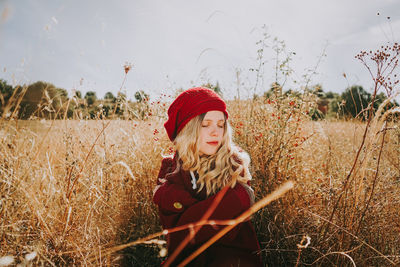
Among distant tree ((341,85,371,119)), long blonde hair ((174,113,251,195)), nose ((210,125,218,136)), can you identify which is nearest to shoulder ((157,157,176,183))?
long blonde hair ((174,113,251,195))

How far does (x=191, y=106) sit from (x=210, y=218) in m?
0.80

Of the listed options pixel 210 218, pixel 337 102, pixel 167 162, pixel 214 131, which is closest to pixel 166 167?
pixel 167 162

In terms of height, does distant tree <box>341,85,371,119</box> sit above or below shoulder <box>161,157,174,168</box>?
above

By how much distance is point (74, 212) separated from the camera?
6.15ft

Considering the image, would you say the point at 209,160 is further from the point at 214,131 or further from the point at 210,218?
the point at 210,218

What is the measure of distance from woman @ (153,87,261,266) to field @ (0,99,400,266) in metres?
0.21

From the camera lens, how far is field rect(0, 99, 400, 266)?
1598mm

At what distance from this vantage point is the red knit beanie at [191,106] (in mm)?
1698

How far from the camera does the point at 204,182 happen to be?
1.67m

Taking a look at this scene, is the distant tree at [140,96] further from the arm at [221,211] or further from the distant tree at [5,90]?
the arm at [221,211]

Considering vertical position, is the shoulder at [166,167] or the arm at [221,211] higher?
the shoulder at [166,167]

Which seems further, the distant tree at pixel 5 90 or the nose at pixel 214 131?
the nose at pixel 214 131

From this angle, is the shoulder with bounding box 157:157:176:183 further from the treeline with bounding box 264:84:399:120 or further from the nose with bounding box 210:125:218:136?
the treeline with bounding box 264:84:399:120

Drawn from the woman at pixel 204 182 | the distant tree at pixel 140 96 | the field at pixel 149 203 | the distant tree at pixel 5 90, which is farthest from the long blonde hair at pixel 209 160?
the distant tree at pixel 140 96
